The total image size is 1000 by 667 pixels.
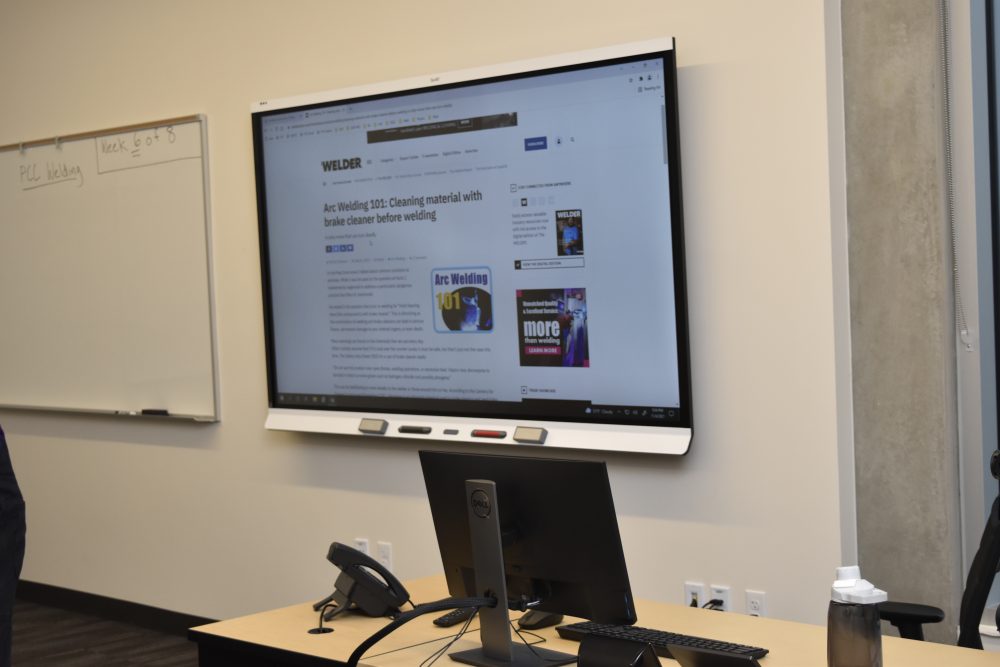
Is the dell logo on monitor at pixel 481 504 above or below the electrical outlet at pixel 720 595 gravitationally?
above

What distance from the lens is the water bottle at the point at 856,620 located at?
1.77 m

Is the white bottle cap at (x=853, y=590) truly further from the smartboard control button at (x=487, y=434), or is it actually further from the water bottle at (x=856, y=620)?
the smartboard control button at (x=487, y=434)

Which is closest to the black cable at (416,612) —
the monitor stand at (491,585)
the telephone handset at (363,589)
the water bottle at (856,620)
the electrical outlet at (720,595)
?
the monitor stand at (491,585)

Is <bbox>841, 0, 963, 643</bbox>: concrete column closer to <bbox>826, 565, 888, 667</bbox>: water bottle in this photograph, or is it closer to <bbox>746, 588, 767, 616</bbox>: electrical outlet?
<bbox>746, 588, 767, 616</bbox>: electrical outlet

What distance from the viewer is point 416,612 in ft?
6.48

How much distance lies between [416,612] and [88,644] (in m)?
3.14

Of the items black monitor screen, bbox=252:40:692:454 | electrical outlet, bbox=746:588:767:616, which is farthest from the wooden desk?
black monitor screen, bbox=252:40:692:454

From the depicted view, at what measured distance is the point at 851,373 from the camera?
3205 mm

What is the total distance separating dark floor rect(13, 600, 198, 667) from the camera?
4.31 m

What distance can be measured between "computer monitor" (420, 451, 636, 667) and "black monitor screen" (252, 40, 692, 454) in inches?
42.9

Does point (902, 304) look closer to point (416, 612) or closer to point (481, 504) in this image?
point (481, 504)

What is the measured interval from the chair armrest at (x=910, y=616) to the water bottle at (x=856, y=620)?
0.66 meters

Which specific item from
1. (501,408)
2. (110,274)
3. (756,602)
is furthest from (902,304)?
(110,274)

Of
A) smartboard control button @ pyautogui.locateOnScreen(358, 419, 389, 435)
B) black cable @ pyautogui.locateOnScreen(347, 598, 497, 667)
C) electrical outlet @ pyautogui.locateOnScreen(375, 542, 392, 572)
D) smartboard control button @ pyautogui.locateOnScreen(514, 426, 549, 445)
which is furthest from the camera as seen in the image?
electrical outlet @ pyautogui.locateOnScreen(375, 542, 392, 572)
